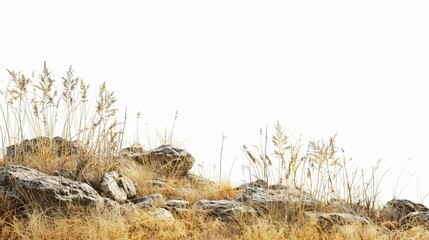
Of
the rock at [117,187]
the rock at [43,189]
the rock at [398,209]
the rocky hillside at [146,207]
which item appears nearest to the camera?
the rocky hillside at [146,207]

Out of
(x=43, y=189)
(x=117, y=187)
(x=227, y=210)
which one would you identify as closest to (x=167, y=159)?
(x=117, y=187)

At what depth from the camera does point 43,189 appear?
14.8ft

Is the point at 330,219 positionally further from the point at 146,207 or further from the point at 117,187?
the point at 117,187

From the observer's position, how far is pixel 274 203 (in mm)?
5266

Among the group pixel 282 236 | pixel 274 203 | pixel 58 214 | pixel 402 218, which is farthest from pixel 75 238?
pixel 402 218

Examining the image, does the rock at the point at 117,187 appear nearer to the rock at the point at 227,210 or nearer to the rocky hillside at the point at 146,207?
the rocky hillside at the point at 146,207

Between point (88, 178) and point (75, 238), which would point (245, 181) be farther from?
point (75, 238)

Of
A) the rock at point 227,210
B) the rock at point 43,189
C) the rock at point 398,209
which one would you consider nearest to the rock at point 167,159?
the rock at point 227,210

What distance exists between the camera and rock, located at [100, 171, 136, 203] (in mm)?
5109

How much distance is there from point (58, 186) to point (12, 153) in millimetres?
1382

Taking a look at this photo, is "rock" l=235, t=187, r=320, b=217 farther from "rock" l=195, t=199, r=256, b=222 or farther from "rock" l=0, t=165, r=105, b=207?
"rock" l=0, t=165, r=105, b=207

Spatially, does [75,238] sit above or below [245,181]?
below

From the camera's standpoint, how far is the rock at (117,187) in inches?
201

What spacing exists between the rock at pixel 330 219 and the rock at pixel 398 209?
0.80 metres
